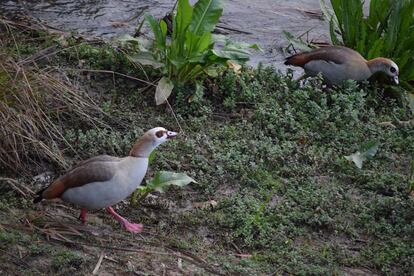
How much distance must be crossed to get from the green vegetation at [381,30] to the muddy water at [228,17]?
34.8 inches

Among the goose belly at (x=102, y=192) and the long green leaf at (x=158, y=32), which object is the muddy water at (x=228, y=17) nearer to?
the long green leaf at (x=158, y=32)

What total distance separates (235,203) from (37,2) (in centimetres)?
468

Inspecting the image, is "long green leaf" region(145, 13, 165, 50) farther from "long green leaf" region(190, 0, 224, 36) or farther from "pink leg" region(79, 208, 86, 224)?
"pink leg" region(79, 208, 86, 224)

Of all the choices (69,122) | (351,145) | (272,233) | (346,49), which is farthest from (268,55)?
(272,233)

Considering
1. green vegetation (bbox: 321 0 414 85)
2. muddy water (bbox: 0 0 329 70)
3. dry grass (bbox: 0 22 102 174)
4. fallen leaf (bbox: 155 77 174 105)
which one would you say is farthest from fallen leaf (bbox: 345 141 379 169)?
muddy water (bbox: 0 0 329 70)

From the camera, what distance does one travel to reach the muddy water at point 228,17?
371 inches

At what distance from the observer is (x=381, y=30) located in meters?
8.99

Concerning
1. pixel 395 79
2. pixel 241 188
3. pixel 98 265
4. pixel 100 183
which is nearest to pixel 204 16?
pixel 241 188

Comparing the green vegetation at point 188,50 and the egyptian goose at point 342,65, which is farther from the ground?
the green vegetation at point 188,50

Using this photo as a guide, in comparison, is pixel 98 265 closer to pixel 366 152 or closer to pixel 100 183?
pixel 100 183

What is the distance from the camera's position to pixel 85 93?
24.5ft

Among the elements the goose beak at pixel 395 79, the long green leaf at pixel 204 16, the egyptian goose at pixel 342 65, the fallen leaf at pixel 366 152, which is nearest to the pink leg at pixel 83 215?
the fallen leaf at pixel 366 152

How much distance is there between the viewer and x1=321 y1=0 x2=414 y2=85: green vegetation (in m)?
8.66

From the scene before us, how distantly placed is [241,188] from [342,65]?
2408 mm
